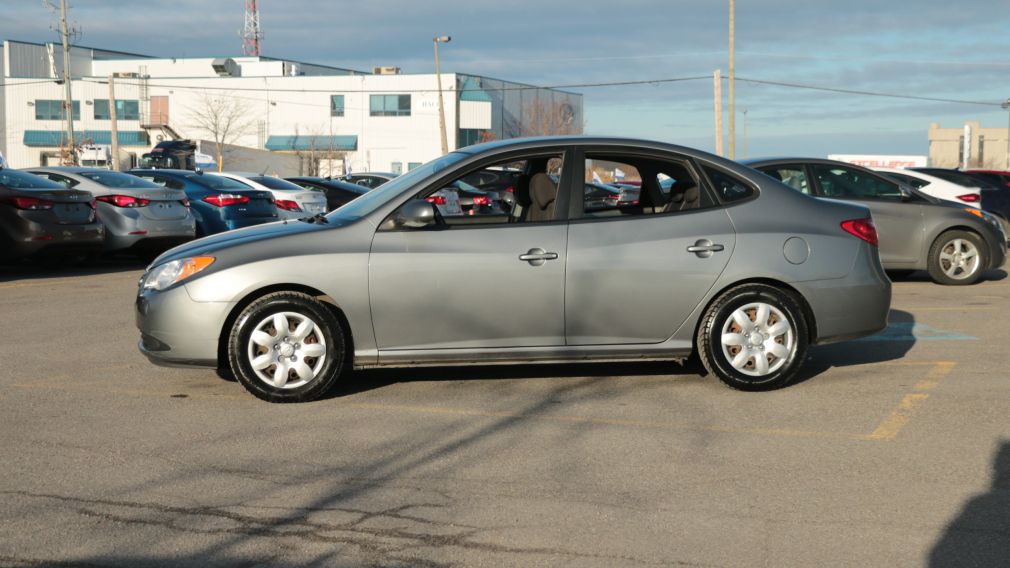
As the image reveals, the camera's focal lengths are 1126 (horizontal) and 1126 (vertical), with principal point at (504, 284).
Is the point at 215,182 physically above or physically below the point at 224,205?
above

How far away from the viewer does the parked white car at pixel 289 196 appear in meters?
20.8

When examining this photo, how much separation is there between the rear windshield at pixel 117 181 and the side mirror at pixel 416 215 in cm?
1103

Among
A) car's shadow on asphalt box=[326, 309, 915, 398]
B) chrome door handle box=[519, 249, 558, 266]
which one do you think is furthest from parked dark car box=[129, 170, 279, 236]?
chrome door handle box=[519, 249, 558, 266]

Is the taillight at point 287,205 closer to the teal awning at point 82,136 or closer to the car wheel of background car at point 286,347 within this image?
the car wheel of background car at point 286,347

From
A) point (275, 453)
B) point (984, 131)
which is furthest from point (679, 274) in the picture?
point (984, 131)

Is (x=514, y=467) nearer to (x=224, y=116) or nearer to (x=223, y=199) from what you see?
(x=223, y=199)

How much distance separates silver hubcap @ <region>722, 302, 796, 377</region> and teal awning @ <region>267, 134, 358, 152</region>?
69924 millimetres

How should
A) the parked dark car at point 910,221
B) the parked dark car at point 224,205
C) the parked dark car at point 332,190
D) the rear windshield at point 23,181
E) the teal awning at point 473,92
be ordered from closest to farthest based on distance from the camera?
the parked dark car at point 910,221, the rear windshield at point 23,181, the parked dark car at point 224,205, the parked dark car at point 332,190, the teal awning at point 473,92

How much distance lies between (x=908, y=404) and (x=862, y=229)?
1.29 metres

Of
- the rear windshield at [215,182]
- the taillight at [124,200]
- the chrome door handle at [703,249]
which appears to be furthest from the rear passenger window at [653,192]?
the rear windshield at [215,182]

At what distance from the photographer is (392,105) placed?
76625 mm

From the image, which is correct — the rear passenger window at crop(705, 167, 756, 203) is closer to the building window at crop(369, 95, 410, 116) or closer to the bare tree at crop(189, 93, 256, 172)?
the building window at crop(369, 95, 410, 116)

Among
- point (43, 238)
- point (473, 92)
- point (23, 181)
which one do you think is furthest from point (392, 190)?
point (473, 92)

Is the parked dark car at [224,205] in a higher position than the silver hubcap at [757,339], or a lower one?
higher
